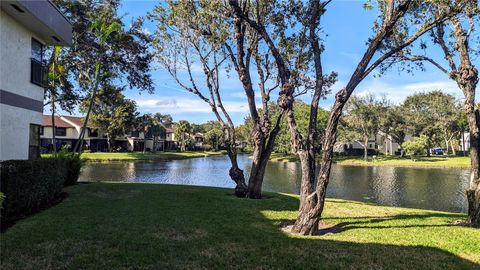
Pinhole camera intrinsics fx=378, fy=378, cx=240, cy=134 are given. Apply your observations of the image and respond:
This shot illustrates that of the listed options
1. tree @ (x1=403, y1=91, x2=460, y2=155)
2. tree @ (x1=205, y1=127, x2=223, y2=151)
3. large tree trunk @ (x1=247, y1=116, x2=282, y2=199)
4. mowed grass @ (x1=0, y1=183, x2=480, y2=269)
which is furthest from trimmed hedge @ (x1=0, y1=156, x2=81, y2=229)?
tree @ (x1=205, y1=127, x2=223, y2=151)

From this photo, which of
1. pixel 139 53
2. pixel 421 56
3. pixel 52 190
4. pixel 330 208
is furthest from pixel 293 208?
pixel 139 53

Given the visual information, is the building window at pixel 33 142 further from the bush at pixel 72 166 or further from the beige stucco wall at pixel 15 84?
the bush at pixel 72 166

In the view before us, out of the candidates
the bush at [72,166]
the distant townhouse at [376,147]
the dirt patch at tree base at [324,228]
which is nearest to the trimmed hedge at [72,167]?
the bush at [72,166]

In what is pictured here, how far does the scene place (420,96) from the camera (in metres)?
64.4

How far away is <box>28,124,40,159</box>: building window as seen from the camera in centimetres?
1213

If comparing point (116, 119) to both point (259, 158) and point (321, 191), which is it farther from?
point (321, 191)

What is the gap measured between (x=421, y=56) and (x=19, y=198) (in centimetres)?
1195

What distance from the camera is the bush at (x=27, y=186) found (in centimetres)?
845

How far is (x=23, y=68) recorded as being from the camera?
11.2 m

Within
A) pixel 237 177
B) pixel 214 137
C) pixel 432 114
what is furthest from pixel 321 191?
pixel 214 137

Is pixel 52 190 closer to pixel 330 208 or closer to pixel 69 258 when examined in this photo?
pixel 69 258

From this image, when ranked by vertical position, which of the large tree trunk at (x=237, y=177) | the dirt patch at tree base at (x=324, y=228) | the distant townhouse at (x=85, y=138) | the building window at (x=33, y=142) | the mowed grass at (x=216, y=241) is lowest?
the dirt patch at tree base at (x=324, y=228)

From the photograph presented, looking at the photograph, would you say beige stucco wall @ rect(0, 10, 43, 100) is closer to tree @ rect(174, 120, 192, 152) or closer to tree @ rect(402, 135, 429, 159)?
tree @ rect(402, 135, 429, 159)

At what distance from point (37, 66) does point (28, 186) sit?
448 centimetres
